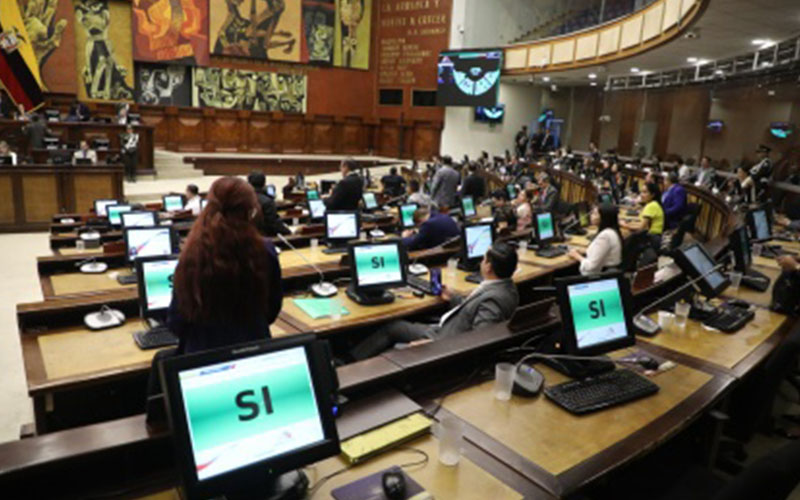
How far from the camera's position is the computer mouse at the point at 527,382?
240 cm

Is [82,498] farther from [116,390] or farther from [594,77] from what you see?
[594,77]

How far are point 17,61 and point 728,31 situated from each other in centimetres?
1496

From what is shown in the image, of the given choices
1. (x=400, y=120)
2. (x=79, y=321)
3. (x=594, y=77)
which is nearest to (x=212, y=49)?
(x=400, y=120)

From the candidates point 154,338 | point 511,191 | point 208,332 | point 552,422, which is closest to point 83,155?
point 511,191

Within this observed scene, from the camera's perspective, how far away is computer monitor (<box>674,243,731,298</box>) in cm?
369

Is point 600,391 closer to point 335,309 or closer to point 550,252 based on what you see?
point 335,309

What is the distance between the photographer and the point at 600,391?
246 cm

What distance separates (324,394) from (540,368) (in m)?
1.43

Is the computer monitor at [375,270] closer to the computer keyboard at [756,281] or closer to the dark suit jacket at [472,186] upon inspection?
the computer keyboard at [756,281]

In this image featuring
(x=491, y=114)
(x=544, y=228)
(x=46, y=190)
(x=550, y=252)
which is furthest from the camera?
(x=491, y=114)

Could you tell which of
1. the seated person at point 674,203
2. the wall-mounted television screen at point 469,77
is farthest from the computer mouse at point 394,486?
the wall-mounted television screen at point 469,77

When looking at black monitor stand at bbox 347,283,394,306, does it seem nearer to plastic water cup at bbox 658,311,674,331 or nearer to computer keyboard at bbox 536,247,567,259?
plastic water cup at bbox 658,311,674,331

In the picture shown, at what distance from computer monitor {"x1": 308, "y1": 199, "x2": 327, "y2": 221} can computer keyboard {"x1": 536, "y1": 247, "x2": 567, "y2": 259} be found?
2.80 m

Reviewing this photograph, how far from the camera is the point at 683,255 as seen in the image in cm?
369
